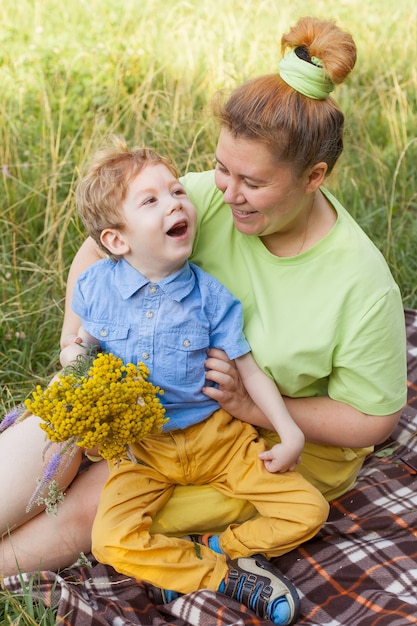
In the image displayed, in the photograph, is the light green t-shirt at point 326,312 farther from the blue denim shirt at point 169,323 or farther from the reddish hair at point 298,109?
the reddish hair at point 298,109

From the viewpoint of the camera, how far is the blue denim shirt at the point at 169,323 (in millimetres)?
2586

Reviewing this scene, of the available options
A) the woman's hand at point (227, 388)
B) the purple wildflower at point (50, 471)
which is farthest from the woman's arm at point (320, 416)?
the purple wildflower at point (50, 471)

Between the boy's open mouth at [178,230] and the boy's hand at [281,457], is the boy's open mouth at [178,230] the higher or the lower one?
the higher one

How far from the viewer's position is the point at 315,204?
277 centimetres

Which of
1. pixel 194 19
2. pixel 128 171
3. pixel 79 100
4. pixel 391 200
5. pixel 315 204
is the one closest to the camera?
pixel 128 171

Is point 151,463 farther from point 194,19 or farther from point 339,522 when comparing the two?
point 194,19

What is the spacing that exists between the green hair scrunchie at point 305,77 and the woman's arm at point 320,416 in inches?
32.3

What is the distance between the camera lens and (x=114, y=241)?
103 inches

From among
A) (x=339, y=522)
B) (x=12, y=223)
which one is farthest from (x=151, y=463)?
(x=12, y=223)

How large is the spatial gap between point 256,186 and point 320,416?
0.76 meters

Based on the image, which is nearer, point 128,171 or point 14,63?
point 128,171

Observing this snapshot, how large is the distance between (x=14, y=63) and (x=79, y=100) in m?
0.56

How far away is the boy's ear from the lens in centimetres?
258

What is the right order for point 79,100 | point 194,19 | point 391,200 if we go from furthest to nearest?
point 194,19 < point 79,100 < point 391,200
